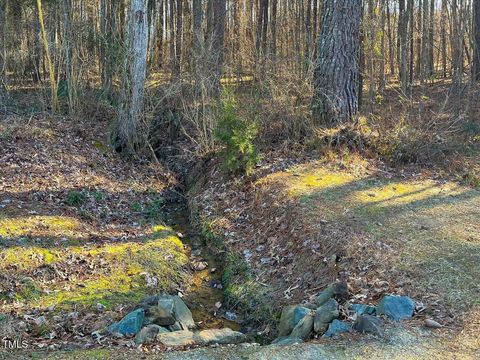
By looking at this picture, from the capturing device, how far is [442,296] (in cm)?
538

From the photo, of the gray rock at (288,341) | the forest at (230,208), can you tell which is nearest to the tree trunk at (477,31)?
the forest at (230,208)

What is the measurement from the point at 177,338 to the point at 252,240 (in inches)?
120

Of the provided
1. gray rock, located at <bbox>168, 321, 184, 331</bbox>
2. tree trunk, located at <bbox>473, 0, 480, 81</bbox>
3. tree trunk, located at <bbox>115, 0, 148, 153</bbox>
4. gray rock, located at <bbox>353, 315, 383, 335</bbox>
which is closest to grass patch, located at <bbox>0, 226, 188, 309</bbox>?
gray rock, located at <bbox>168, 321, 184, 331</bbox>

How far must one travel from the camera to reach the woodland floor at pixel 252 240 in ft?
17.5

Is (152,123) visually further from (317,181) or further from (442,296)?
(442,296)

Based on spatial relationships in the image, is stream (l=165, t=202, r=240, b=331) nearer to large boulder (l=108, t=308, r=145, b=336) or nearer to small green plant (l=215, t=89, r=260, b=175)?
large boulder (l=108, t=308, r=145, b=336)

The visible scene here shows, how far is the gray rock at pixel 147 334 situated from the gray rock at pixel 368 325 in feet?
6.78

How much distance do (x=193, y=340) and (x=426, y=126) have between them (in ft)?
24.1

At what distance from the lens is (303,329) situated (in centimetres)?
514

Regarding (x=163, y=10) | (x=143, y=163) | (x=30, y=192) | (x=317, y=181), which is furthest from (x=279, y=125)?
(x=163, y=10)

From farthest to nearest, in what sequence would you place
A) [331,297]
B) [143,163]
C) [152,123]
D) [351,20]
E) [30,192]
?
[152,123], [143,163], [351,20], [30,192], [331,297]

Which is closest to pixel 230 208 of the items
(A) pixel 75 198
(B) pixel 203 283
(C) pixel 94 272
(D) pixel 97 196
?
(B) pixel 203 283

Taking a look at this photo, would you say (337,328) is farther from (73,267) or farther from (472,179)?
(472,179)

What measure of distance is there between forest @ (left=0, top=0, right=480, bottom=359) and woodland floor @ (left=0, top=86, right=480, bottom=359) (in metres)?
0.03
